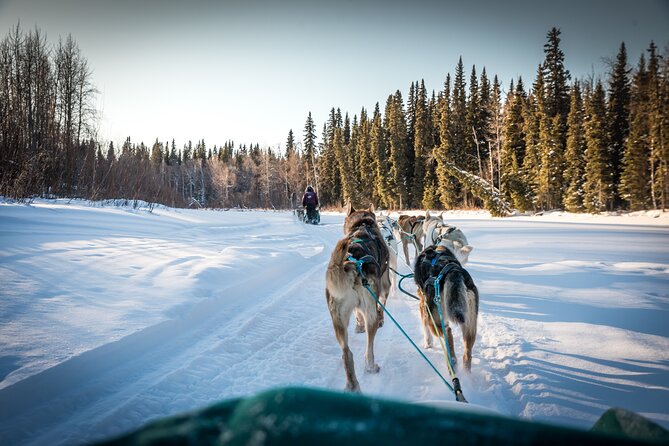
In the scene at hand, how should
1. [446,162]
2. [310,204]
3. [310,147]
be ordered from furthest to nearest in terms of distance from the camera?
1. [310,147]
2. [446,162]
3. [310,204]

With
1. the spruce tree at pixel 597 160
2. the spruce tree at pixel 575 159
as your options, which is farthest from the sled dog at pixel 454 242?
the spruce tree at pixel 575 159

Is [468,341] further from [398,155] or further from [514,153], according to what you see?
[398,155]

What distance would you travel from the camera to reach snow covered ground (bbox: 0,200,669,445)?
2.38 metres

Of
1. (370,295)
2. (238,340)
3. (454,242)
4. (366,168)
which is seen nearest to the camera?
(370,295)

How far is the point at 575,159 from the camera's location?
85.9ft

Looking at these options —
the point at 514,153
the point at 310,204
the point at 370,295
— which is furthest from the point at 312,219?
the point at 514,153

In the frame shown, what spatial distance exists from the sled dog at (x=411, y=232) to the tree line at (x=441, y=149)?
38.9ft

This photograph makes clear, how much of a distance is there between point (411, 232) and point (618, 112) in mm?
32637

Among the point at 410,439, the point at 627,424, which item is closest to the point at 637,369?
the point at 627,424

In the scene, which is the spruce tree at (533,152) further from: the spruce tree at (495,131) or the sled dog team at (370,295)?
the sled dog team at (370,295)

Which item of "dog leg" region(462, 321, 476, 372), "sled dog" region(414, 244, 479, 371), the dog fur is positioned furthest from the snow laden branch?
"dog leg" region(462, 321, 476, 372)

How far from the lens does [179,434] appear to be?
49cm

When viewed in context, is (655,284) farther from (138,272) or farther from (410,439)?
(138,272)

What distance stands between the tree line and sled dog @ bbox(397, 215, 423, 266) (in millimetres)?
11866
